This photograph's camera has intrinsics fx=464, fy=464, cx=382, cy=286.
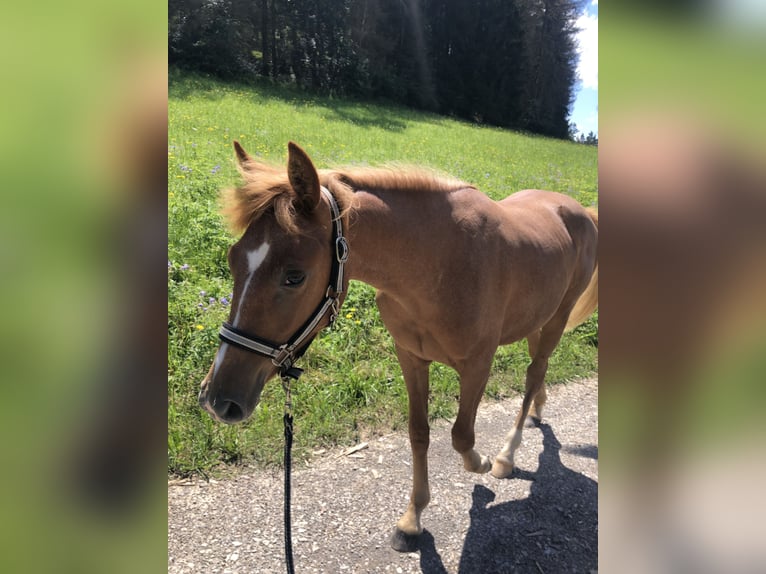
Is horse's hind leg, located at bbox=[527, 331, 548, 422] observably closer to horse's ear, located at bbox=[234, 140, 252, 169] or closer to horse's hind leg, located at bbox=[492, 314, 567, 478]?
horse's hind leg, located at bbox=[492, 314, 567, 478]

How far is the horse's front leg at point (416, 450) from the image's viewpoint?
2.54 meters

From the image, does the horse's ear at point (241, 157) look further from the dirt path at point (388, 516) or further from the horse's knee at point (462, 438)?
the dirt path at point (388, 516)

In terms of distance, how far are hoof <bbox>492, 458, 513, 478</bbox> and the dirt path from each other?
0.18 ft

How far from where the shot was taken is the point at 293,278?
5.32 ft

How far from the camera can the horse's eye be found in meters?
1.61

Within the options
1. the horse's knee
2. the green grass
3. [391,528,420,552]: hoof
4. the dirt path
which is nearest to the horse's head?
the green grass

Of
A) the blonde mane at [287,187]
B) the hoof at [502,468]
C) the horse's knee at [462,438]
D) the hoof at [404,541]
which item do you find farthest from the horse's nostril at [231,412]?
the hoof at [502,468]

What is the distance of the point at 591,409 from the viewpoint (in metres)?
4.15
